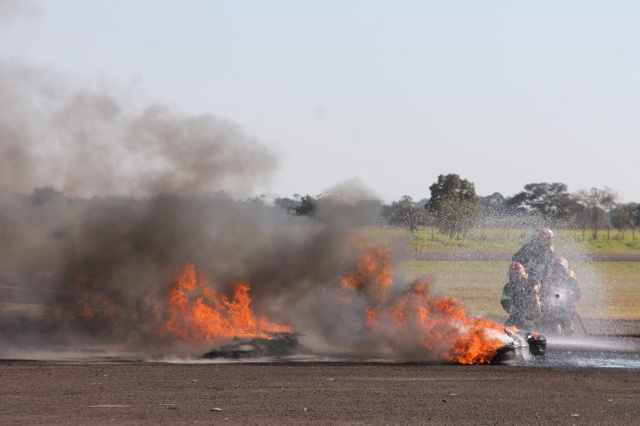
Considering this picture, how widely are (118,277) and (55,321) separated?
2.07 meters

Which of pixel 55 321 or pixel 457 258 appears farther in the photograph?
pixel 457 258

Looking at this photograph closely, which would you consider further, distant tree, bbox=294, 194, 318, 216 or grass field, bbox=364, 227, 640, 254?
grass field, bbox=364, 227, 640, 254

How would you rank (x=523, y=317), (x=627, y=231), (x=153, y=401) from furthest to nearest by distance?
(x=627, y=231), (x=523, y=317), (x=153, y=401)

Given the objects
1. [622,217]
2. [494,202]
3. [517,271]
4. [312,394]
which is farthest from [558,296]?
[622,217]

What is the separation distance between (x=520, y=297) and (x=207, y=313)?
721 centimetres

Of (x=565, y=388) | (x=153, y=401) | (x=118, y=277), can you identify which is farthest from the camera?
(x=118, y=277)

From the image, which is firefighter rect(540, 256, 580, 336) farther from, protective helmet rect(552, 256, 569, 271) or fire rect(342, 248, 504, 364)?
fire rect(342, 248, 504, 364)

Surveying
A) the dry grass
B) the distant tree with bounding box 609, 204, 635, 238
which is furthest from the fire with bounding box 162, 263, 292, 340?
the distant tree with bounding box 609, 204, 635, 238

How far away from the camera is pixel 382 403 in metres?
13.5

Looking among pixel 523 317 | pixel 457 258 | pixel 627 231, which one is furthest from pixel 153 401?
pixel 627 231

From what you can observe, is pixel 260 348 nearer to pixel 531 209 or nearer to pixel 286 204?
pixel 286 204

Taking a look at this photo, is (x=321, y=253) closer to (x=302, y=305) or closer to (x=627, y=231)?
(x=302, y=305)

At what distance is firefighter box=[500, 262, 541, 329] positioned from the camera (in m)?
20.9

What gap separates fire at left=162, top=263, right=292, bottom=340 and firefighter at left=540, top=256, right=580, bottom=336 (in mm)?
6293
